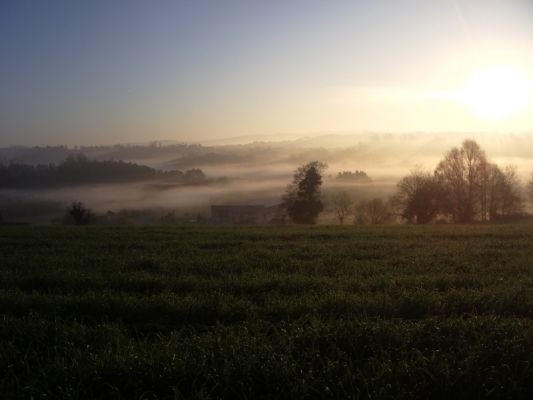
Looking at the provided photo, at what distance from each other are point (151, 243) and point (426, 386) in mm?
14670

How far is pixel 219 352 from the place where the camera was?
17.9 ft

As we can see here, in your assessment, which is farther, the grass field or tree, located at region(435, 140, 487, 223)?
tree, located at region(435, 140, 487, 223)

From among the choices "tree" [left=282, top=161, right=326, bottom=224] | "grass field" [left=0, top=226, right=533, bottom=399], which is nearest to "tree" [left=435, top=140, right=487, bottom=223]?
"tree" [left=282, top=161, right=326, bottom=224]

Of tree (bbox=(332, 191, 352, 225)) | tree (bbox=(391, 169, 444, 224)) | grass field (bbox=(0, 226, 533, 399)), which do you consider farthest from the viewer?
tree (bbox=(332, 191, 352, 225))

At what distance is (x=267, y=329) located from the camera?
6.62 meters

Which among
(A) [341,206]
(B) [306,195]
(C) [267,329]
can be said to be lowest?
(C) [267,329]

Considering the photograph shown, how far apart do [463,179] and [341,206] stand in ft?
107

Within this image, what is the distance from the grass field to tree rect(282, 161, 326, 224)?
5162cm

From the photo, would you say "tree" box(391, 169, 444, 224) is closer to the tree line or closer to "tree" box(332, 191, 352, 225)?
the tree line

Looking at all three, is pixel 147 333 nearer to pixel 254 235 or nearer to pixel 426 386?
pixel 426 386

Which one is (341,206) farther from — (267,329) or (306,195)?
(267,329)

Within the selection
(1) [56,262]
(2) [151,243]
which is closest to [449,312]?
(1) [56,262]

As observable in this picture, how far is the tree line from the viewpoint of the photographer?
2382 inches

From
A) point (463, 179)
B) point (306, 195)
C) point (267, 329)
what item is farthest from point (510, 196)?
point (267, 329)
